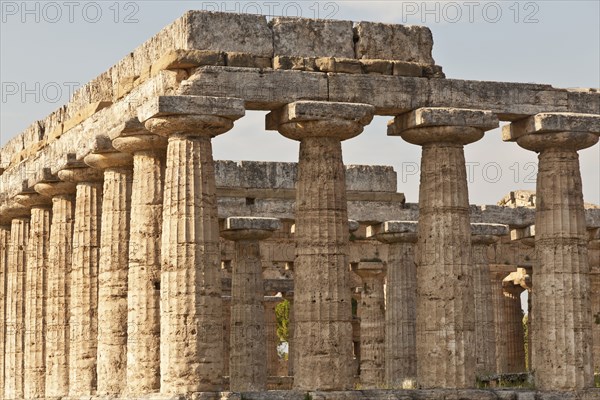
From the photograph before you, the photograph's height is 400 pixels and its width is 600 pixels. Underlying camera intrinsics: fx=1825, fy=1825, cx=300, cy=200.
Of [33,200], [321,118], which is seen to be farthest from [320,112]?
[33,200]

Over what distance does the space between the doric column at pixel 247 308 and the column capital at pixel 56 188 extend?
5806mm

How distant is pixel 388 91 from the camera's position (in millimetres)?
46281

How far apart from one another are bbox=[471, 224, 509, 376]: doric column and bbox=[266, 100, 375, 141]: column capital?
1854cm

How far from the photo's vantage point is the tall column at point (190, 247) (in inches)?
1715

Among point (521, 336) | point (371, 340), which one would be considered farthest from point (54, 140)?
point (521, 336)

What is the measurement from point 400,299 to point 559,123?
1607 centimetres

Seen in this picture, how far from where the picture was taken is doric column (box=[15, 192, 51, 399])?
5769cm

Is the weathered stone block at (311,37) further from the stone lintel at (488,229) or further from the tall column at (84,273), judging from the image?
the stone lintel at (488,229)

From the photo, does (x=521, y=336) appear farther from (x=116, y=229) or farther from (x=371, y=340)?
(x=116, y=229)

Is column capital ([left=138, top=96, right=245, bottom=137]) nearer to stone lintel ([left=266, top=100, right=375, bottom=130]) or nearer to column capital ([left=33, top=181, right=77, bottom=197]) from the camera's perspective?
stone lintel ([left=266, top=100, right=375, bottom=130])

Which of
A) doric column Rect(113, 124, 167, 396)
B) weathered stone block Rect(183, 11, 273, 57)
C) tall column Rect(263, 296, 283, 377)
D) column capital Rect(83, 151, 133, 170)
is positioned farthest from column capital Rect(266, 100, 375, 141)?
tall column Rect(263, 296, 283, 377)

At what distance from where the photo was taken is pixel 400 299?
62.6m

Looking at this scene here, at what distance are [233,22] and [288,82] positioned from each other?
202 centimetres

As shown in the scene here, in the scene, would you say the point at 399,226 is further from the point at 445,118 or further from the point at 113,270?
the point at 445,118
